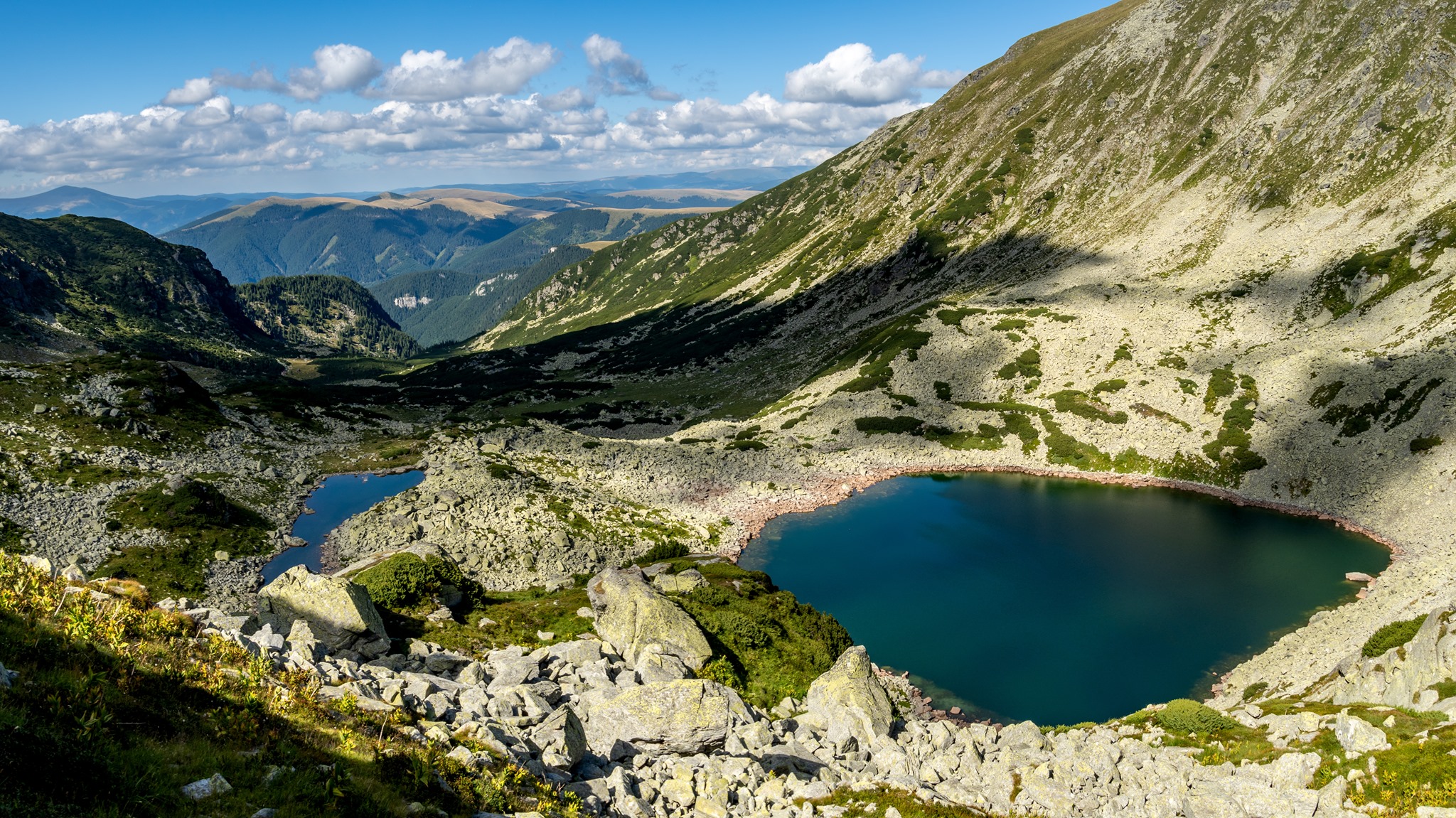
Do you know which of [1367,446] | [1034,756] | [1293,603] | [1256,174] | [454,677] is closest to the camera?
[1034,756]

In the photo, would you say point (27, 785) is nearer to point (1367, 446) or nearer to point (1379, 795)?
point (1379, 795)

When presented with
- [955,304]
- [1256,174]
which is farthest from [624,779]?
[1256,174]

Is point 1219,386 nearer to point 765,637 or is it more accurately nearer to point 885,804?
point 765,637

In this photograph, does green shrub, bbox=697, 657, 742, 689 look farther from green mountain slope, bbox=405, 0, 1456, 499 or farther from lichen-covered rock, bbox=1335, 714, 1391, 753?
green mountain slope, bbox=405, 0, 1456, 499

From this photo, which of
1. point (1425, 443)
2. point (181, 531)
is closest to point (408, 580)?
point (181, 531)

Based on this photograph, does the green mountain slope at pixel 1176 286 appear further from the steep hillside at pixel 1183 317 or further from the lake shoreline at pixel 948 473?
the lake shoreline at pixel 948 473

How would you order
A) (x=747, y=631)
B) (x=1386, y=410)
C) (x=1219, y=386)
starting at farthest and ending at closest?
(x=1219, y=386) → (x=1386, y=410) → (x=747, y=631)
